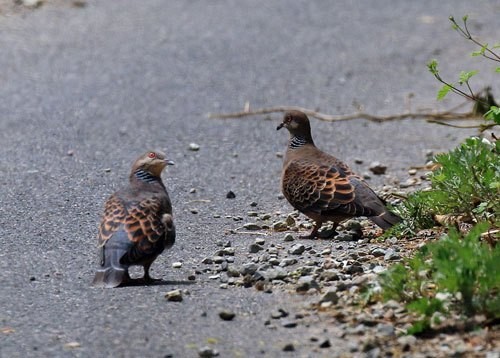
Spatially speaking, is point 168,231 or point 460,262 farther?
point 168,231

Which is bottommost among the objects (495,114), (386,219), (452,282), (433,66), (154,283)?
(154,283)

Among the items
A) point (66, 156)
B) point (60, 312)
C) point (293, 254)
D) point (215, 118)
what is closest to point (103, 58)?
point (215, 118)

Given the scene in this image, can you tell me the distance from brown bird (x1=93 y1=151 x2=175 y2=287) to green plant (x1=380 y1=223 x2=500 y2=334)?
5.05 feet

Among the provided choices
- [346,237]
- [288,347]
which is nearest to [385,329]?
[288,347]

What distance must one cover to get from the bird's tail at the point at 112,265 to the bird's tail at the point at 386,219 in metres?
1.89

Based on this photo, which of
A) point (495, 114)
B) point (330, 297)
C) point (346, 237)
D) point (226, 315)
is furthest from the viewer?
point (346, 237)

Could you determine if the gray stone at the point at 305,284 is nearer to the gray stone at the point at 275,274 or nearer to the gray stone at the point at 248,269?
the gray stone at the point at 275,274

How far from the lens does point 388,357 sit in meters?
5.26

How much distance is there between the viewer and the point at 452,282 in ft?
17.6

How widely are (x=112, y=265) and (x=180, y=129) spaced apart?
4.76 metres

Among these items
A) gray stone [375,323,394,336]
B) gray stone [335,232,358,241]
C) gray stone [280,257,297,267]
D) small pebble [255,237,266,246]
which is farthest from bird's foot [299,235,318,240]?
gray stone [375,323,394,336]

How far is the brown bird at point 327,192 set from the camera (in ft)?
25.5

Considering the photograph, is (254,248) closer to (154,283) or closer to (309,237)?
(309,237)

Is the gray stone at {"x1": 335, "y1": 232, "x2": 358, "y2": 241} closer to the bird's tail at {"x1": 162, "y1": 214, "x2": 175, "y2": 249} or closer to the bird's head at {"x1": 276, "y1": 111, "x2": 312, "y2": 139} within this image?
the bird's head at {"x1": 276, "y1": 111, "x2": 312, "y2": 139}
